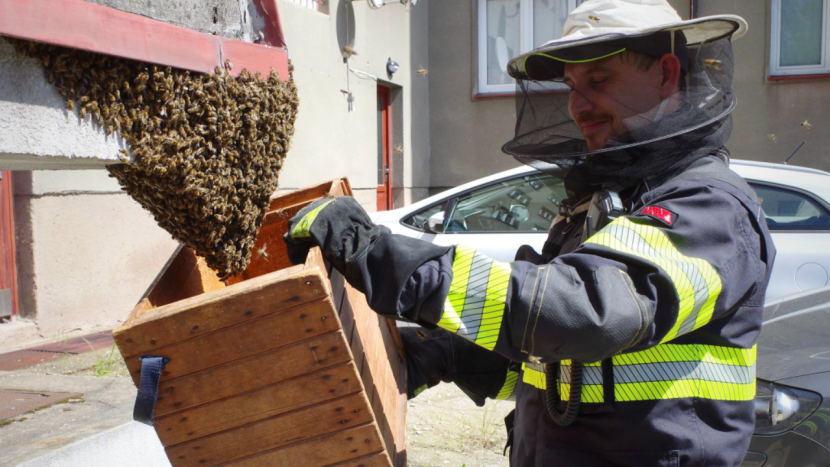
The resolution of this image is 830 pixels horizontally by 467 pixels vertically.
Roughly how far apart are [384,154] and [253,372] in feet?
31.4

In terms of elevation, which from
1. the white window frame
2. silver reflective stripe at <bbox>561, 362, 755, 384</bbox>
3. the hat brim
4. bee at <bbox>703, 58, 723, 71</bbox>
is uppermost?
the white window frame

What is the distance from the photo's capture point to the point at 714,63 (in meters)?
1.93

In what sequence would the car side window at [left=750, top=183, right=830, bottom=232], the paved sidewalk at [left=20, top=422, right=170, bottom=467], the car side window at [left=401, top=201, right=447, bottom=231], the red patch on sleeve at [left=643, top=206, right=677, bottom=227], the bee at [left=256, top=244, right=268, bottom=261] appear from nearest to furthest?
1. the red patch on sleeve at [left=643, top=206, right=677, bottom=227]
2. the bee at [left=256, top=244, right=268, bottom=261]
3. the paved sidewalk at [left=20, top=422, right=170, bottom=467]
4. the car side window at [left=750, top=183, right=830, bottom=232]
5. the car side window at [left=401, top=201, right=447, bottom=231]

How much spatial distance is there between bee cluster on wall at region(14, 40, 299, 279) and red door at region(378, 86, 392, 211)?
8838mm

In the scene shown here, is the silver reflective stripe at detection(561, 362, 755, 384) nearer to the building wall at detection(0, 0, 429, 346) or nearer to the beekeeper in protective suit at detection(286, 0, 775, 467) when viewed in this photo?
the beekeeper in protective suit at detection(286, 0, 775, 467)

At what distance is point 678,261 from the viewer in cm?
139

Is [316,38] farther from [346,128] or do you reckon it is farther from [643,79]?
[643,79]

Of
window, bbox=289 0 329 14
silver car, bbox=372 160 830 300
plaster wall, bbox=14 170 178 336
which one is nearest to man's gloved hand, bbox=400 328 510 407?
silver car, bbox=372 160 830 300

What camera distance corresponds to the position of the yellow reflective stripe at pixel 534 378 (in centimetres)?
177

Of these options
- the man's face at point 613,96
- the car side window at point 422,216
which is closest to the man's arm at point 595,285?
the man's face at point 613,96

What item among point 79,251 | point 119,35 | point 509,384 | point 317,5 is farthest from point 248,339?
point 317,5

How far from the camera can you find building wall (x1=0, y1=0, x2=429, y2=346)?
4.49ft

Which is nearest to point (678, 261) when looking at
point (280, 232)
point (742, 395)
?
point (742, 395)

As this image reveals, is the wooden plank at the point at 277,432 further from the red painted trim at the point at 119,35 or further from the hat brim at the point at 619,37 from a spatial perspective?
the hat brim at the point at 619,37
